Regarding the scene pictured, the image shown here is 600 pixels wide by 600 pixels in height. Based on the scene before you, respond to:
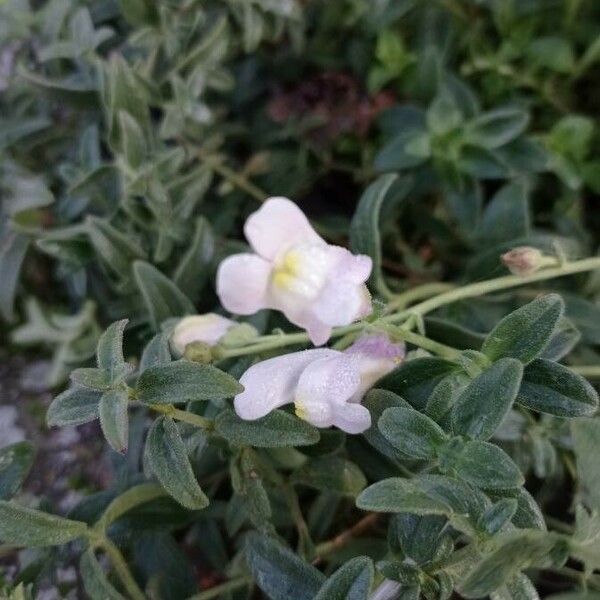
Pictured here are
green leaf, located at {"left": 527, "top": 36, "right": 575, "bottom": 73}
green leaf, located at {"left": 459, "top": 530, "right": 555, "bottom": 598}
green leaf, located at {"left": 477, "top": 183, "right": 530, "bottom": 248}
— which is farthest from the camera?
green leaf, located at {"left": 527, "top": 36, "right": 575, "bottom": 73}

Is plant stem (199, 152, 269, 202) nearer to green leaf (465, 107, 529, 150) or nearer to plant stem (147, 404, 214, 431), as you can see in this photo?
green leaf (465, 107, 529, 150)

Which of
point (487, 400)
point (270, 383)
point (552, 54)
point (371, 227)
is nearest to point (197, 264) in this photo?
point (371, 227)

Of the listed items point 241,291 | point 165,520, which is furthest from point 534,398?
point 165,520

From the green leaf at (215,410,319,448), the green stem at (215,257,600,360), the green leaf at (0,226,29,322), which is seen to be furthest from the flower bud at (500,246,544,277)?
the green leaf at (0,226,29,322)

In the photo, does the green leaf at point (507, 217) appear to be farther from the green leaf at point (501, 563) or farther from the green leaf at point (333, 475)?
the green leaf at point (501, 563)

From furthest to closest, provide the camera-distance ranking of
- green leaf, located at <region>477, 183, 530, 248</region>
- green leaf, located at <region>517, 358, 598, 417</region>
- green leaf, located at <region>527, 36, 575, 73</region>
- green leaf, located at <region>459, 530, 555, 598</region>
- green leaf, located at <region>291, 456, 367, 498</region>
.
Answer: green leaf, located at <region>527, 36, 575, 73</region> < green leaf, located at <region>477, 183, 530, 248</region> < green leaf, located at <region>291, 456, 367, 498</region> < green leaf, located at <region>517, 358, 598, 417</region> < green leaf, located at <region>459, 530, 555, 598</region>
